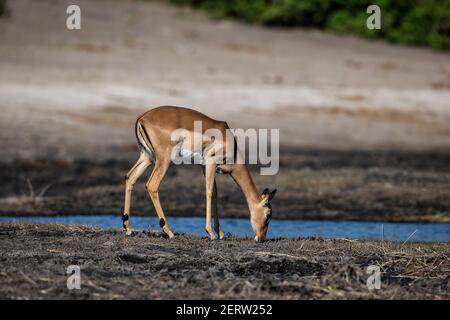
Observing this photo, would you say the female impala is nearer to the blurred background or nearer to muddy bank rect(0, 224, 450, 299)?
muddy bank rect(0, 224, 450, 299)

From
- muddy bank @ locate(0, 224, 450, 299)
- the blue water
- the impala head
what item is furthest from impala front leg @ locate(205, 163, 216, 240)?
the blue water

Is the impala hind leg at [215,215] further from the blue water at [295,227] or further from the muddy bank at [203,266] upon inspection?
the blue water at [295,227]

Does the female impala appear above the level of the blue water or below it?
above

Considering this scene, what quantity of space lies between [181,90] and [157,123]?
12.8 metres

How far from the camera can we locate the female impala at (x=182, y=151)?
990 cm

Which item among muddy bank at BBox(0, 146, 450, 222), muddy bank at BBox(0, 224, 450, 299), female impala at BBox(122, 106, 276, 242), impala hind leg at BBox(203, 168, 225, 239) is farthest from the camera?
muddy bank at BBox(0, 146, 450, 222)

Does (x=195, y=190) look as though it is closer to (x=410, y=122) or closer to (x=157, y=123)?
(x=157, y=123)

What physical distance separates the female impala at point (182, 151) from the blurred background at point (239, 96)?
3609mm

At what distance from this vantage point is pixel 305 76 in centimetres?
2489

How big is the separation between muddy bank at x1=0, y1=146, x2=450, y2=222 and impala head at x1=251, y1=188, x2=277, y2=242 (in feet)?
11.6

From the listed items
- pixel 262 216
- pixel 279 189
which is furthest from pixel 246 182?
pixel 279 189

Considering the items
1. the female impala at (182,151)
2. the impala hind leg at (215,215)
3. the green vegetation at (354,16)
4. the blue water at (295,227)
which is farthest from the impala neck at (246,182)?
the green vegetation at (354,16)

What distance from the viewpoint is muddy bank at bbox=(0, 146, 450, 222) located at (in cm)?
1420

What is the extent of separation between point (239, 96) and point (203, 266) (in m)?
14.6
